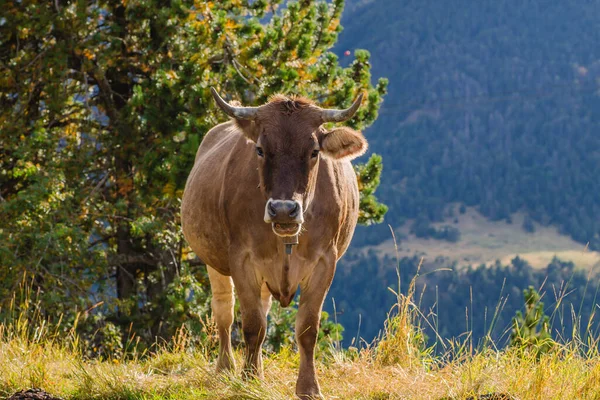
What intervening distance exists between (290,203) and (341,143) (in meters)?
0.93

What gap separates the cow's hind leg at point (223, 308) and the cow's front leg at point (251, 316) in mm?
1161

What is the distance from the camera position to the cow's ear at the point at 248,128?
21.8 feet

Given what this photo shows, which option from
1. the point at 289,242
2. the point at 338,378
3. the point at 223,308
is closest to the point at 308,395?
the point at 338,378

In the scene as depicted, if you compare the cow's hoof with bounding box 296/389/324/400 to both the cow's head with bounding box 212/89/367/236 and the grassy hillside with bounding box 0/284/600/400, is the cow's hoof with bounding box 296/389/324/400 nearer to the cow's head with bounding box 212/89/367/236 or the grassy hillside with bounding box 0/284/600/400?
the grassy hillside with bounding box 0/284/600/400

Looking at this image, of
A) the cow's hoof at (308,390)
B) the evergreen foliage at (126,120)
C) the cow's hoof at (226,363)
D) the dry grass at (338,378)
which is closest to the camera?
the dry grass at (338,378)

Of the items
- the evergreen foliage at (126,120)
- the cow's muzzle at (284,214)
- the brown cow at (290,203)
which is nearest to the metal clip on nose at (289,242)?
the brown cow at (290,203)

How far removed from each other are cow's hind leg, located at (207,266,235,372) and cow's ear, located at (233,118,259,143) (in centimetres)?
192

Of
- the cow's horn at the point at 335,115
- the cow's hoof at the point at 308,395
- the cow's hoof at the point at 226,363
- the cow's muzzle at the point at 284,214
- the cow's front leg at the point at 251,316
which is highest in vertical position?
the cow's horn at the point at 335,115

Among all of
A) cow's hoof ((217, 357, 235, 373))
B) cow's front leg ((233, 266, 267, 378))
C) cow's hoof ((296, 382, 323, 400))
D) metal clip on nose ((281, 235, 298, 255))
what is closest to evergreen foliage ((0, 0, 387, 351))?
cow's hoof ((217, 357, 235, 373))

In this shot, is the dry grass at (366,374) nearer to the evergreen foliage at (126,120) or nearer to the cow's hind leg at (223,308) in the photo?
the cow's hind leg at (223,308)

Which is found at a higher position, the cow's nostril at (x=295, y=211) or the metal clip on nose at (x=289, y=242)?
the cow's nostril at (x=295, y=211)

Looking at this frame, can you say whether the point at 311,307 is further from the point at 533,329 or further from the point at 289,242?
the point at 533,329

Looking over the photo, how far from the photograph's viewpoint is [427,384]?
231 inches

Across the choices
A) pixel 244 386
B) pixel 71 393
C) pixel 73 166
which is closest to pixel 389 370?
pixel 244 386
